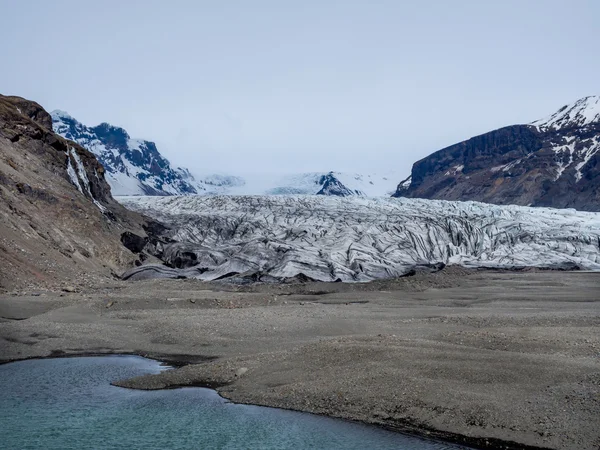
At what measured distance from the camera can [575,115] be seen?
138750mm

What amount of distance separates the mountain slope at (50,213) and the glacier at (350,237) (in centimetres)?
298

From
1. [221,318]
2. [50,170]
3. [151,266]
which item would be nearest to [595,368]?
[221,318]

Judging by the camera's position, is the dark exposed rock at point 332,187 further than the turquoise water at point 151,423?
Yes

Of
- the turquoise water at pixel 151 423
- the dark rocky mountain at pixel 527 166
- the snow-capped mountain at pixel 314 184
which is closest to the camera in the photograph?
the turquoise water at pixel 151 423

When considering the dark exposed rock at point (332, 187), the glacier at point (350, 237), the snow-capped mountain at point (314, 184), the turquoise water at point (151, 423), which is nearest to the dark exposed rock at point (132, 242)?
the glacier at point (350, 237)

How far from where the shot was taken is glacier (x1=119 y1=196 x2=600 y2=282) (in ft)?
113

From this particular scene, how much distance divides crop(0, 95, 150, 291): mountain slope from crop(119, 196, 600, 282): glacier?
2.98 m

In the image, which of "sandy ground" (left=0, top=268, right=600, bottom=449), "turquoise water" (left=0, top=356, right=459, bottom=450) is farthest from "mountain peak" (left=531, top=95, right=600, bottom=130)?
"turquoise water" (left=0, top=356, right=459, bottom=450)

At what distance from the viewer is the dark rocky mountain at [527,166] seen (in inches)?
4516

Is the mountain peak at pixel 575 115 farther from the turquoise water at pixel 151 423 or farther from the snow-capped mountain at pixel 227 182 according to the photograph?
the turquoise water at pixel 151 423

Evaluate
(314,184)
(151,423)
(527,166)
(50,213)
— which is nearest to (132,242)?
(50,213)

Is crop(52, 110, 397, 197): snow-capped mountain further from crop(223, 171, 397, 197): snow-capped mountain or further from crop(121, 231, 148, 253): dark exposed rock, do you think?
crop(121, 231, 148, 253): dark exposed rock

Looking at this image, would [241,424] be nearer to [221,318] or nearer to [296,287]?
[221,318]

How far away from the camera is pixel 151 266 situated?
31.2 m
